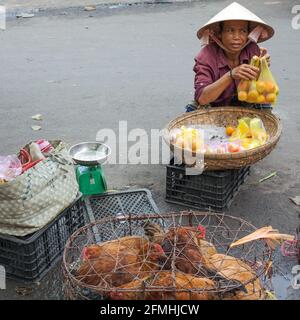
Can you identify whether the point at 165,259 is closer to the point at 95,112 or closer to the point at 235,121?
the point at 235,121

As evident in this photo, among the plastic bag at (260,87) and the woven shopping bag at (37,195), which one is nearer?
the woven shopping bag at (37,195)

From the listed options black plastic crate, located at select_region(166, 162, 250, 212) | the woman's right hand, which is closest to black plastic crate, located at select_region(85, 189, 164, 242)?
black plastic crate, located at select_region(166, 162, 250, 212)

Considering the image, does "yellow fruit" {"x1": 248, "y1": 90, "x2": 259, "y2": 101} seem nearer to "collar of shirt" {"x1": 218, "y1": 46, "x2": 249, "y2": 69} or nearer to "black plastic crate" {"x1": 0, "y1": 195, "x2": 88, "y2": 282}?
"collar of shirt" {"x1": 218, "y1": 46, "x2": 249, "y2": 69}

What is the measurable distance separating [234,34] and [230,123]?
759 mm

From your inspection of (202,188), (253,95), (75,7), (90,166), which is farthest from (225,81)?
(75,7)

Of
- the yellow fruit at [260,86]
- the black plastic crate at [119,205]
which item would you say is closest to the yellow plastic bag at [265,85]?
the yellow fruit at [260,86]

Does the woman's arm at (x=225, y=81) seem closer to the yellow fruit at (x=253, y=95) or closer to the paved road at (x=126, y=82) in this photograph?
the yellow fruit at (x=253, y=95)

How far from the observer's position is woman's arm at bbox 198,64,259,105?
4.06 meters

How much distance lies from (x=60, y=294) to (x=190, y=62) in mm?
5075

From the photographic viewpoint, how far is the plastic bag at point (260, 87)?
4141 mm

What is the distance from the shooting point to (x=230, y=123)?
4453 millimetres

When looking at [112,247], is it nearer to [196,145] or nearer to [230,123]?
[196,145]

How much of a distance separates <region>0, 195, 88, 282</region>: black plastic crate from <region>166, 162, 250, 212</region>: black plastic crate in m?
0.91

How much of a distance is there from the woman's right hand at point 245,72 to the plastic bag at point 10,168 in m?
1.86
